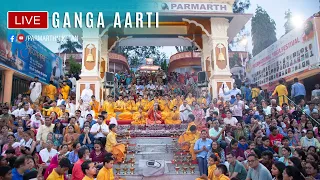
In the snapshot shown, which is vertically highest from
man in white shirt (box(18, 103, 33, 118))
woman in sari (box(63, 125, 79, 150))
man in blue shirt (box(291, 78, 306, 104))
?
man in blue shirt (box(291, 78, 306, 104))

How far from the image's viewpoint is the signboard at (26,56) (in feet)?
40.7

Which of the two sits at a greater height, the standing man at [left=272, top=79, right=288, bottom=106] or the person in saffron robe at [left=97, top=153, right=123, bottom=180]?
the standing man at [left=272, top=79, right=288, bottom=106]

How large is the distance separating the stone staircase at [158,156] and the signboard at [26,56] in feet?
24.7

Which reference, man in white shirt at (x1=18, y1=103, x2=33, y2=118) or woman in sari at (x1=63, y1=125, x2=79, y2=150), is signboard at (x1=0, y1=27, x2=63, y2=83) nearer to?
man in white shirt at (x1=18, y1=103, x2=33, y2=118)

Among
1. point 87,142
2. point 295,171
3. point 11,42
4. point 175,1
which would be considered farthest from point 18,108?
point 295,171

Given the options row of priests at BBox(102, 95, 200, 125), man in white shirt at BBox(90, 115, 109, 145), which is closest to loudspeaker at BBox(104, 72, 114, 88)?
row of priests at BBox(102, 95, 200, 125)

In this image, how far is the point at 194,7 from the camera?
1269cm

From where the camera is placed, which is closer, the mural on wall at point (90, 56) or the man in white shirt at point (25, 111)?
the man in white shirt at point (25, 111)

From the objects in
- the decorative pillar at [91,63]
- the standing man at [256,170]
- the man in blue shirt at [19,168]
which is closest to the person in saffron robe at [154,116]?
the decorative pillar at [91,63]

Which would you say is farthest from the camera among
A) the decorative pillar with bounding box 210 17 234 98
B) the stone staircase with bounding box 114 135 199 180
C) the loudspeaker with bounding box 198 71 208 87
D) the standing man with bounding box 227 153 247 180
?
the loudspeaker with bounding box 198 71 208 87

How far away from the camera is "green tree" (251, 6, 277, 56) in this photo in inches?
1335

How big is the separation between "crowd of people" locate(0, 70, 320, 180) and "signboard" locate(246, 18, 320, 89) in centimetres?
181

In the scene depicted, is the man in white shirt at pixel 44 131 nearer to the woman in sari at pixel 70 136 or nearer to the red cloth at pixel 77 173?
the woman in sari at pixel 70 136

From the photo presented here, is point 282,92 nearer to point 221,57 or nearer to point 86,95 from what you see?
point 221,57
